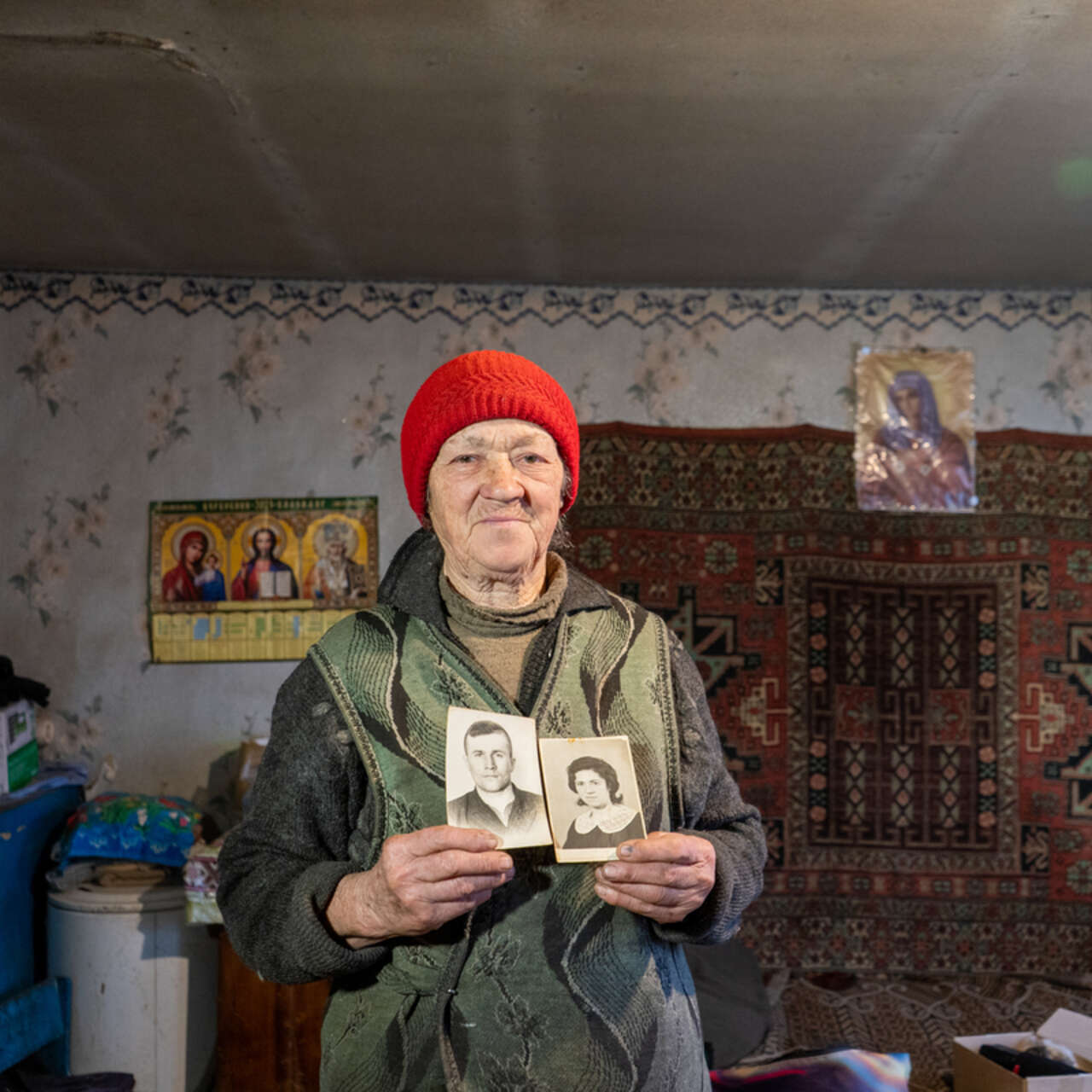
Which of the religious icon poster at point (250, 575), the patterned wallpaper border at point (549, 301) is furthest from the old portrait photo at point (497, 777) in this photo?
the patterned wallpaper border at point (549, 301)

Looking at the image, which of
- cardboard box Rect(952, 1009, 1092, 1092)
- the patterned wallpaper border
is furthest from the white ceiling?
cardboard box Rect(952, 1009, 1092, 1092)

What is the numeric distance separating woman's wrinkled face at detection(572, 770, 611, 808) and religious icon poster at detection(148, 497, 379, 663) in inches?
104

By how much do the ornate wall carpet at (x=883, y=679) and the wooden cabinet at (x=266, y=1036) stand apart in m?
1.72

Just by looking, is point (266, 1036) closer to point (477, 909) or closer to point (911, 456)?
point (477, 909)

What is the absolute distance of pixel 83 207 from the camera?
9.62 ft

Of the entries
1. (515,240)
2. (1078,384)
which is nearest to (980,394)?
(1078,384)

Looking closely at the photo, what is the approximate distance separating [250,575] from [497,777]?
Answer: 2.76m

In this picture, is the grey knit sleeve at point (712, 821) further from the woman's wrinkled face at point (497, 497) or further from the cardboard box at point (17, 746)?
the cardboard box at point (17, 746)

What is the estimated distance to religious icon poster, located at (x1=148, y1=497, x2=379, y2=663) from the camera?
364cm

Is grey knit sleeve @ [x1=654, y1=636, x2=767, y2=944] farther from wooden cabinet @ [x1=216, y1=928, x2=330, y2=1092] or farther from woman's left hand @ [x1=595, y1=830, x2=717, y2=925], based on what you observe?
wooden cabinet @ [x1=216, y1=928, x2=330, y2=1092]

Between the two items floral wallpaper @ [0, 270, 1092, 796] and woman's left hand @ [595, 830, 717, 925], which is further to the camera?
floral wallpaper @ [0, 270, 1092, 796]

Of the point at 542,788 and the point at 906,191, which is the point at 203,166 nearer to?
the point at 906,191

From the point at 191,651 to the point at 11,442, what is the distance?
3.45ft

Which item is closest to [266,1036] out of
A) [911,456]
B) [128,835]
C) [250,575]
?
[128,835]
